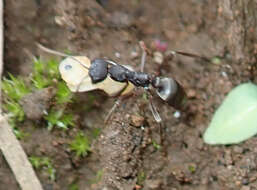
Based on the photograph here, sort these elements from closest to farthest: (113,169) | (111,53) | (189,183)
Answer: (113,169) → (189,183) → (111,53)

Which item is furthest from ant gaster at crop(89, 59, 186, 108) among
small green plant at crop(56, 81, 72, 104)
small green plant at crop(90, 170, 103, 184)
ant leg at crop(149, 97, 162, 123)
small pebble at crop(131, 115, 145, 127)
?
small green plant at crop(90, 170, 103, 184)

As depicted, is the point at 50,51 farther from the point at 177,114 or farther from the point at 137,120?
the point at 177,114

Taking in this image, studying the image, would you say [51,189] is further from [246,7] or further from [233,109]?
[246,7]

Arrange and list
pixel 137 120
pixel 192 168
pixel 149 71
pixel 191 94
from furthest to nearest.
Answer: pixel 149 71 < pixel 191 94 < pixel 192 168 < pixel 137 120

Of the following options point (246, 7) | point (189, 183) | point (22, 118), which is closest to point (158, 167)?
point (189, 183)

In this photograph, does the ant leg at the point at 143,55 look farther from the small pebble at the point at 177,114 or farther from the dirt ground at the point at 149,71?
the small pebble at the point at 177,114

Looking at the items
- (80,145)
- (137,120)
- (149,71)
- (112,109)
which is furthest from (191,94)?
(80,145)
